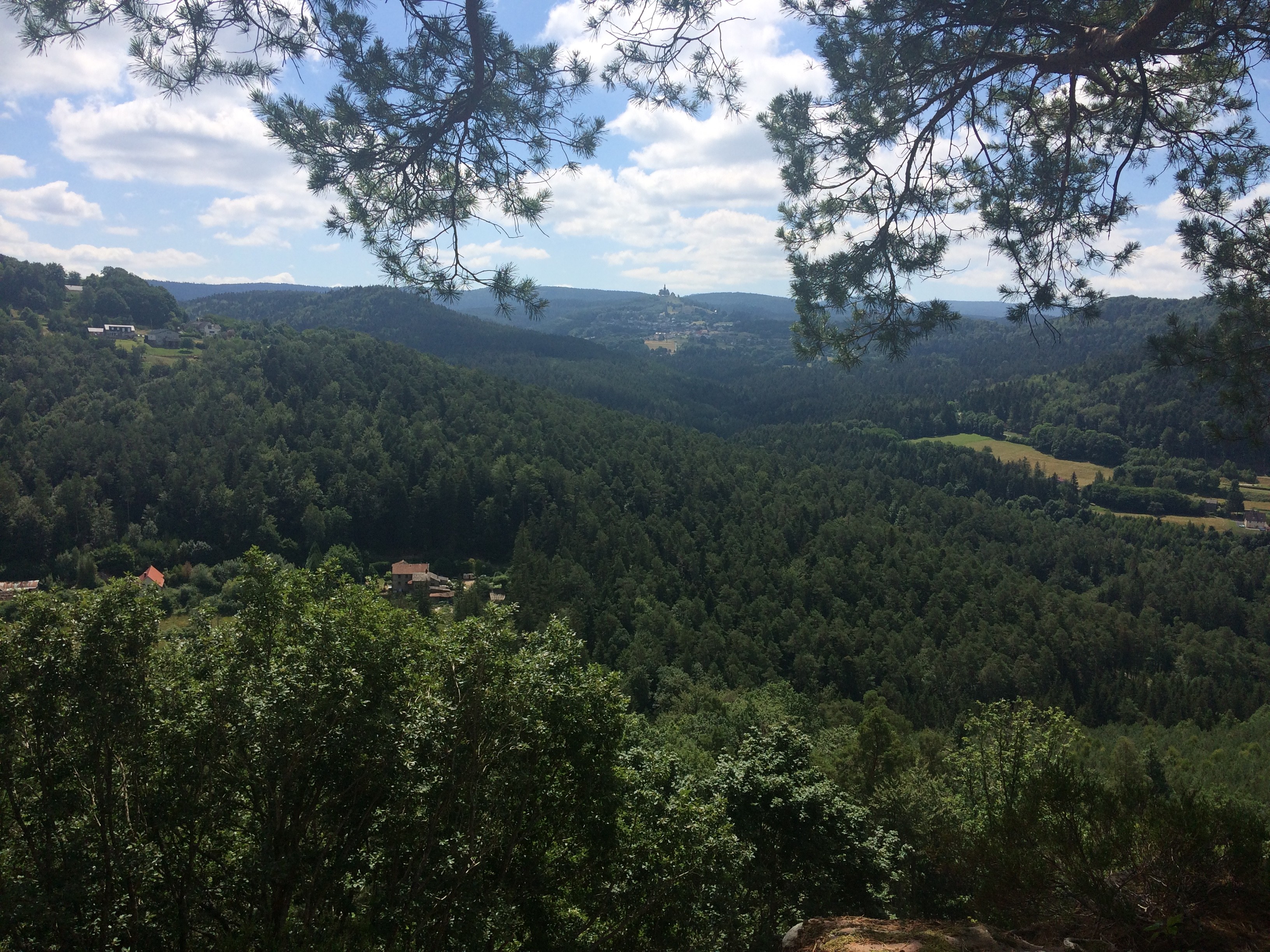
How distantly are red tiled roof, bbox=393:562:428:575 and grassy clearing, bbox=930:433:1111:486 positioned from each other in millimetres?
108808

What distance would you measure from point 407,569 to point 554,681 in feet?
211

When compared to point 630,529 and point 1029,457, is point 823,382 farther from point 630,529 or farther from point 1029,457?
point 630,529

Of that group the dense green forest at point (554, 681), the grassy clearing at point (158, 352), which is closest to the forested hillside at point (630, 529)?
the dense green forest at point (554, 681)

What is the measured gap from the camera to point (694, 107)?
6.90 metres

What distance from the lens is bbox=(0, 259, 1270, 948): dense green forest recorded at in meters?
6.45

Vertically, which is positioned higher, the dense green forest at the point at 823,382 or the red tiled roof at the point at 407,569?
the dense green forest at the point at 823,382

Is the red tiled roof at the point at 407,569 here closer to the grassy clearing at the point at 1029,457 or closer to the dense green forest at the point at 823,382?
the dense green forest at the point at 823,382

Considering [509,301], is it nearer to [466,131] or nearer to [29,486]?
[466,131]

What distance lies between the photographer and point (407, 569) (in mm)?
68500

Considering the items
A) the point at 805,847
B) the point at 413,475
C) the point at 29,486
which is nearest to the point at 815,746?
the point at 805,847

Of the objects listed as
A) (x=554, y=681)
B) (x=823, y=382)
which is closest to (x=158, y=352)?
(x=554, y=681)

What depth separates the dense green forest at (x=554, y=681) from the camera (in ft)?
21.2

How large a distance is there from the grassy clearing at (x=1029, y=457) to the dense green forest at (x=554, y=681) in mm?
15324

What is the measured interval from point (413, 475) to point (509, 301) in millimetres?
80978
